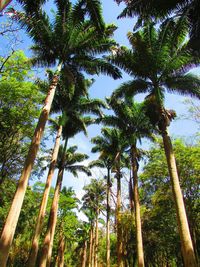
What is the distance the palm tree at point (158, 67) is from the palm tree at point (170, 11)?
0.84 m

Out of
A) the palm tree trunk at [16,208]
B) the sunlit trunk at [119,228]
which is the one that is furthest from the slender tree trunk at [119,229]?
the palm tree trunk at [16,208]

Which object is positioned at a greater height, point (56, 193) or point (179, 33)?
point (179, 33)

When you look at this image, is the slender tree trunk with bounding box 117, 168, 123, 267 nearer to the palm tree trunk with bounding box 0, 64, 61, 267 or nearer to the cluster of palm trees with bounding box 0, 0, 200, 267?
the cluster of palm trees with bounding box 0, 0, 200, 267

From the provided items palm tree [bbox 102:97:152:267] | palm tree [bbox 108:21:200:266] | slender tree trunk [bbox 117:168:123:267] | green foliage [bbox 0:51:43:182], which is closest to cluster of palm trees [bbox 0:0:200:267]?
palm tree [bbox 108:21:200:266]

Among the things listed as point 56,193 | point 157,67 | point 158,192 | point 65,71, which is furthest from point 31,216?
point 157,67

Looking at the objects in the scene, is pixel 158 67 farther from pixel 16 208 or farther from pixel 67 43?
pixel 16 208

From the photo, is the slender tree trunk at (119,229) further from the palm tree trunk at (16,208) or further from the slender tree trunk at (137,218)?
the palm tree trunk at (16,208)

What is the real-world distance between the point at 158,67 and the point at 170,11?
318cm

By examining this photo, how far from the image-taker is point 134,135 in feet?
63.4

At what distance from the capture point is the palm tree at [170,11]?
421 inches

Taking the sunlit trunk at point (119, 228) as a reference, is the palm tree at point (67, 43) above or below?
above

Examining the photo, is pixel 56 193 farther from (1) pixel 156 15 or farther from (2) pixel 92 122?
(1) pixel 156 15

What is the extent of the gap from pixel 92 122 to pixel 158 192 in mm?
8657

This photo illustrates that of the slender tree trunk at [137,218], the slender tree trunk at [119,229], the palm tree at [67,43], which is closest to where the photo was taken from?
the palm tree at [67,43]
